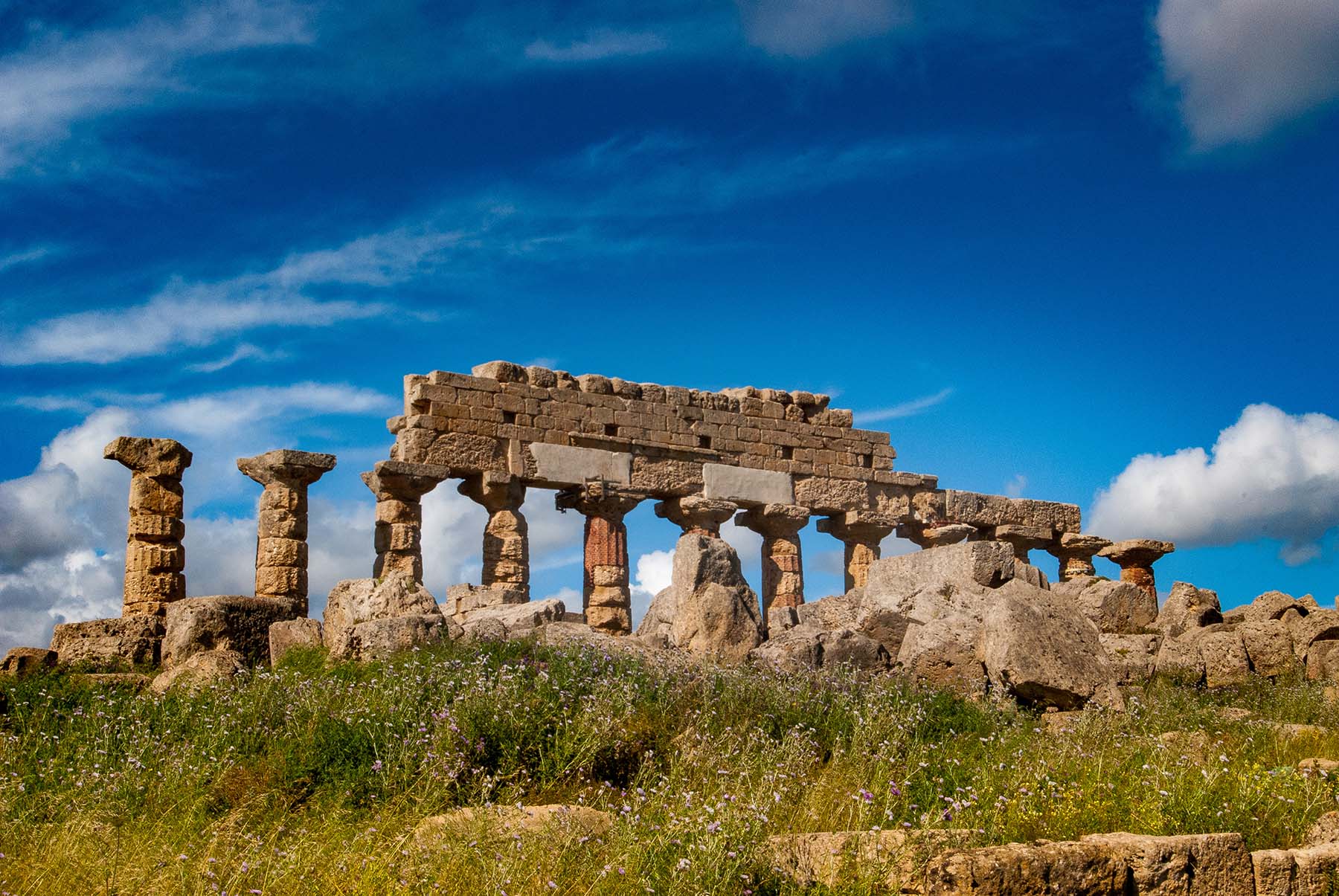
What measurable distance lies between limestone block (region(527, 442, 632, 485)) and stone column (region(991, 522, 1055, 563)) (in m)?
8.21

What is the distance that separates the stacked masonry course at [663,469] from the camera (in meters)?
21.0

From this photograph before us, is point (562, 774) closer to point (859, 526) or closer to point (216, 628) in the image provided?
point (216, 628)

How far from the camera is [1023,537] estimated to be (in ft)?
87.5

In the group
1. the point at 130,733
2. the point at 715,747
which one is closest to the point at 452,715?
the point at 715,747

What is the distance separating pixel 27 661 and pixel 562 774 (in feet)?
31.2

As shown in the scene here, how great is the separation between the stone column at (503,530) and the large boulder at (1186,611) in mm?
9167

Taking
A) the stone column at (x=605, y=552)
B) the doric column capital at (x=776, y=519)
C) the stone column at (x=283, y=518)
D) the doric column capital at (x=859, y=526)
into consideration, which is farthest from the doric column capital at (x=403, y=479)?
the doric column capital at (x=859, y=526)

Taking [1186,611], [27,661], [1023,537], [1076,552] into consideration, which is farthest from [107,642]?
[1076,552]

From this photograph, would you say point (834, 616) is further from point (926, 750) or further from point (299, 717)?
point (299, 717)

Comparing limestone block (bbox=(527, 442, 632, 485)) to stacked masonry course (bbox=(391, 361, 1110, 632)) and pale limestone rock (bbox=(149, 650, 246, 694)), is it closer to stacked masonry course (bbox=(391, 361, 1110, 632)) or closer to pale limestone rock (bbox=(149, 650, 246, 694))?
stacked masonry course (bbox=(391, 361, 1110, 632))

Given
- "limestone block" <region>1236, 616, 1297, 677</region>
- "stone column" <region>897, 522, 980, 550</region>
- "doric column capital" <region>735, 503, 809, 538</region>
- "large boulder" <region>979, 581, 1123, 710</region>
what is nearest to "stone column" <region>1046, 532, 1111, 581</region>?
"stone column" <region>897, 522, 980, 550</region>

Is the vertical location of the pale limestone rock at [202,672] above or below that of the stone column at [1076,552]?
below

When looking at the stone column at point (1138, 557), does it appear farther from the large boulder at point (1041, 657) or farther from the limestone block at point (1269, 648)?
the large boulder at point (1041, 657)

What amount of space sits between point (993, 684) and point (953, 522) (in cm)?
1392
